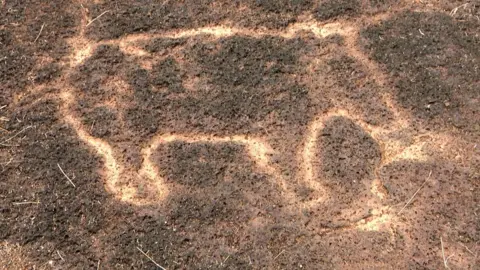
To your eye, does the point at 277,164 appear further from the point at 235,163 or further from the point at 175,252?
the point at 175,252

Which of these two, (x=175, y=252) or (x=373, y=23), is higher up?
(x=373, y=23)

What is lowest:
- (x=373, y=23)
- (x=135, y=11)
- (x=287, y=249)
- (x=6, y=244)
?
(x=287, y=249)

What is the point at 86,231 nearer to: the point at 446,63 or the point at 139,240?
the point at 139,240

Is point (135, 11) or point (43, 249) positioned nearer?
point (43, 249)

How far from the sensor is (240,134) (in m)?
3.20

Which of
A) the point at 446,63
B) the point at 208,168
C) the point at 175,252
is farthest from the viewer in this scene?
the point at 446,63

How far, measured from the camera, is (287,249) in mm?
2850

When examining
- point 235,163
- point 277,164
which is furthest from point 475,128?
point 235,163

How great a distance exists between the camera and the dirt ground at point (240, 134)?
2.87 metres

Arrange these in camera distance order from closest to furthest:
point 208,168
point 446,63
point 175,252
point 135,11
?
1. point 175,252
2. point 208,168
3. point 446,63
4. point 135,11

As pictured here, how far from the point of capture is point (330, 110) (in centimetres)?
326

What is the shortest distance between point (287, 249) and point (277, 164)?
0.48 meters

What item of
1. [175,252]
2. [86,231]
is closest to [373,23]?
[175,252]

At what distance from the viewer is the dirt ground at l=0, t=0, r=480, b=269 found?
287 cm
